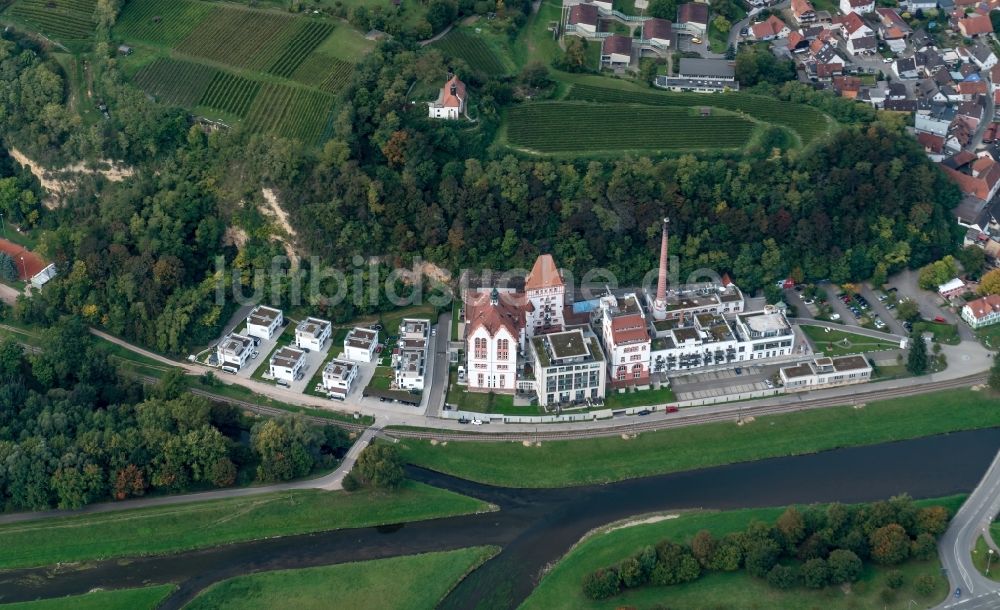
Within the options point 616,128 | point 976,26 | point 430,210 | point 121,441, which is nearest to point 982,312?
point 616,128

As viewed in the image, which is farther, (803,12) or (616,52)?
(803,12)

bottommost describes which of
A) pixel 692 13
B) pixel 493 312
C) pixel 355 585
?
pixel 355 585

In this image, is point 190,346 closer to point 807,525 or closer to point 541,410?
point 541,410

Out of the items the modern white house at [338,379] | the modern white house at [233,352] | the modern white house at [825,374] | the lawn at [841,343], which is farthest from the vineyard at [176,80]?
the lawn at [841,343]

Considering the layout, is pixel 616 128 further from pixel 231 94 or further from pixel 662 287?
pixel 231 94

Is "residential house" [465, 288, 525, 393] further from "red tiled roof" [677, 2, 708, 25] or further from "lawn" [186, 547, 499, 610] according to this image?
"red tiled roof" [677, 2, 708, 25]

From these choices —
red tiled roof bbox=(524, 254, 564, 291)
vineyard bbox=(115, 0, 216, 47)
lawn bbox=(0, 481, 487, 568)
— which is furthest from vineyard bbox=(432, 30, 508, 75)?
lawn bbox=(0, 481, 487, 568)
